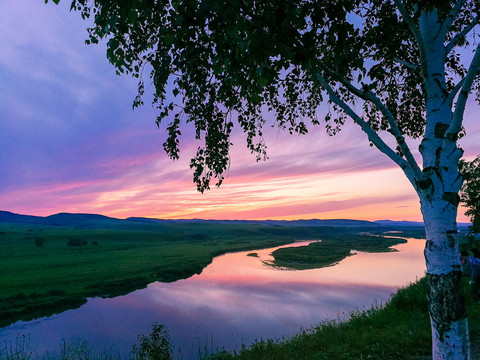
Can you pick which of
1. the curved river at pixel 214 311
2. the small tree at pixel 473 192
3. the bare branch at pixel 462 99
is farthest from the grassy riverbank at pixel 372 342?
the small tree at pixel 473 192

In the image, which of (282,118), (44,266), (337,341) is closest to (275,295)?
(337,341)

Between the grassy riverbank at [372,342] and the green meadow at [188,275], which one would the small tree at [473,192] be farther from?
the grassy riverbank at [372,342]

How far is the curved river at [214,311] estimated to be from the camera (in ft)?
74.9

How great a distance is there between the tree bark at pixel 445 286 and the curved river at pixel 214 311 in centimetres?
1564

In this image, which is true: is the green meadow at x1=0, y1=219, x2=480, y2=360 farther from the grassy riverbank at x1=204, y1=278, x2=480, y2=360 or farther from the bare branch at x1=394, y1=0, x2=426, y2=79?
the bare branch at x1=394, y1=0, x2=426, y2=79

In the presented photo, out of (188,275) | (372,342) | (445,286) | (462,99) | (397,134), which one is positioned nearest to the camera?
(445,286)

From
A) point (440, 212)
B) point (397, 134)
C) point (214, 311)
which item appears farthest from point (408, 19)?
point (214, 311)

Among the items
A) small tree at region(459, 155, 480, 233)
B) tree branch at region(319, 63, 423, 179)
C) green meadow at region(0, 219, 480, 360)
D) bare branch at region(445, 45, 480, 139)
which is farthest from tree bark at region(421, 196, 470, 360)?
small tree at region(459, 155, 480, 233)

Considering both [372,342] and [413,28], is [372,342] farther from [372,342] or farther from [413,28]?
[413,28]

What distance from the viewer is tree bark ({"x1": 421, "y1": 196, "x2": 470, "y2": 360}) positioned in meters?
4.73

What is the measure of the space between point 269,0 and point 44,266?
2608 inches

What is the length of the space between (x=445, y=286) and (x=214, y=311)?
93.7ft

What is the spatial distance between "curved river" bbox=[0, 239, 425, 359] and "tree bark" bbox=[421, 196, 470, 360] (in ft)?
51.3

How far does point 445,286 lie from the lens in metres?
4.87
